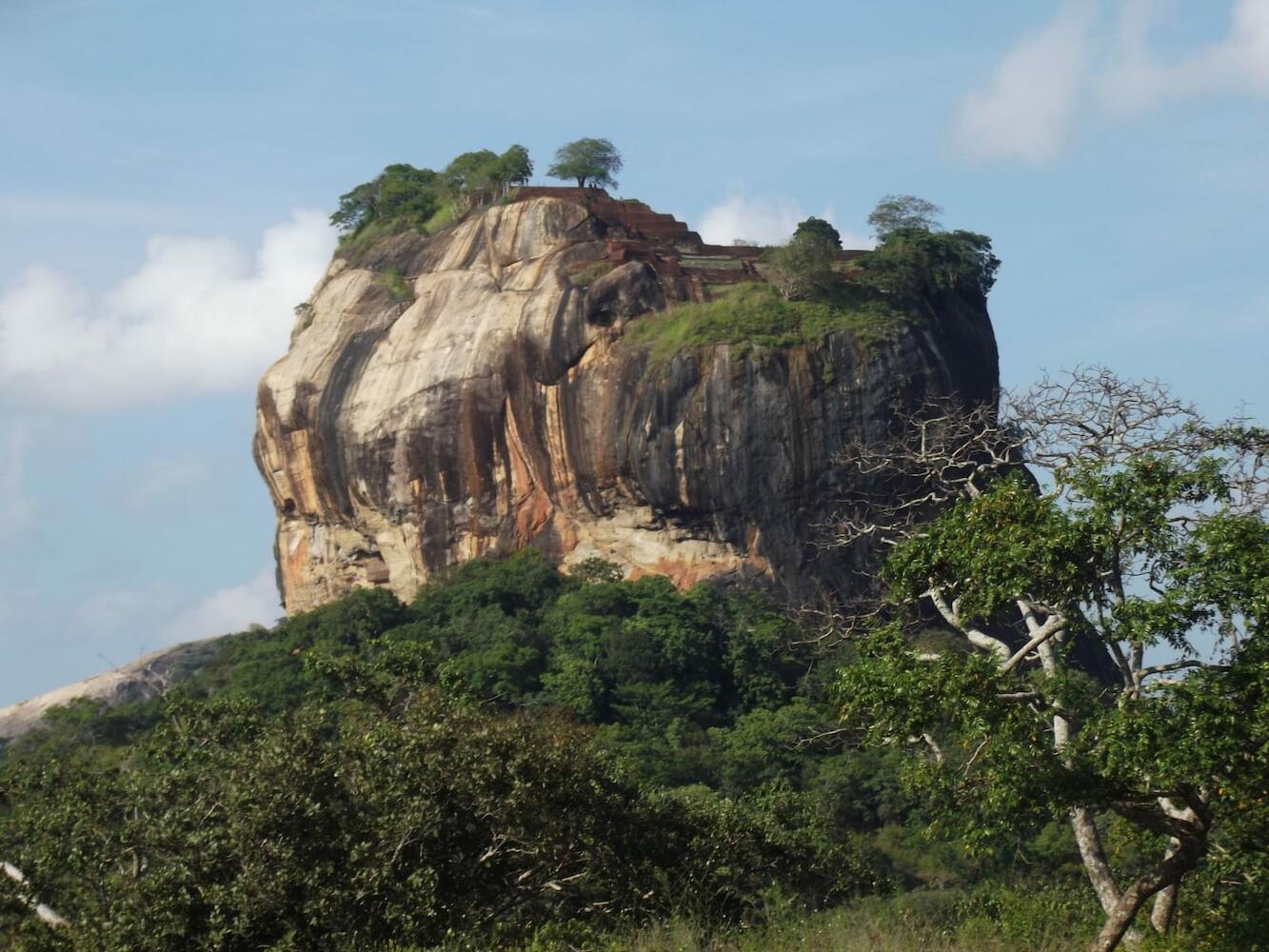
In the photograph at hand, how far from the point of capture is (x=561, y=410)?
4309 cm

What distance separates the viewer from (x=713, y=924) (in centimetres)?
1617

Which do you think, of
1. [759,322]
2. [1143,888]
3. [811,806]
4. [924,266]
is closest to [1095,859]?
[1143,888]

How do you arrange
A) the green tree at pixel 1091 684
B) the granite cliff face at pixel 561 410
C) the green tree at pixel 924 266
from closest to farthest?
the green tree at pixel 1091 684, the granite cliff face at pixel 561 410, the green tree at pixel 924 266

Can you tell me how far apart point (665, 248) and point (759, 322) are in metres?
4.82

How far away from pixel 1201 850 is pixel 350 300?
39.6 m

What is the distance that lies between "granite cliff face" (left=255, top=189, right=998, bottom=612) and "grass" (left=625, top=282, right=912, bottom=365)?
0.33 metres

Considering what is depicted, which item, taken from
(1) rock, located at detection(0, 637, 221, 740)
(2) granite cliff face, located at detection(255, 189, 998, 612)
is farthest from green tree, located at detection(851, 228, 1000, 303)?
(1) rock, located at detection(0, 637, 221, 740)

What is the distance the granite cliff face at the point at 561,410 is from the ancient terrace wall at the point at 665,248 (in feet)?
0.21

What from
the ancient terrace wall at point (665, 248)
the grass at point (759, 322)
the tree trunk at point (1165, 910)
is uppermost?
the ancient terrace wall at point (665, 248)

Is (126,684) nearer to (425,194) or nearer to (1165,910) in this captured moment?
(425,194)

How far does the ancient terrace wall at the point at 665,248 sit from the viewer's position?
1781 inches

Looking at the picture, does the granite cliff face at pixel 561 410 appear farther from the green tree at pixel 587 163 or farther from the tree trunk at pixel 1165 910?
the tree trunk at pixel 1165 910

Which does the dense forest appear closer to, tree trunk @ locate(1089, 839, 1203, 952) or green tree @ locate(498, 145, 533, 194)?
tree trunk @ locate(1089, 839, 1203, 952)

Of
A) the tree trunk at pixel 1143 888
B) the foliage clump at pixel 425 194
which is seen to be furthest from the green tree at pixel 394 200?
the tree trunk at pixel 1143 888
